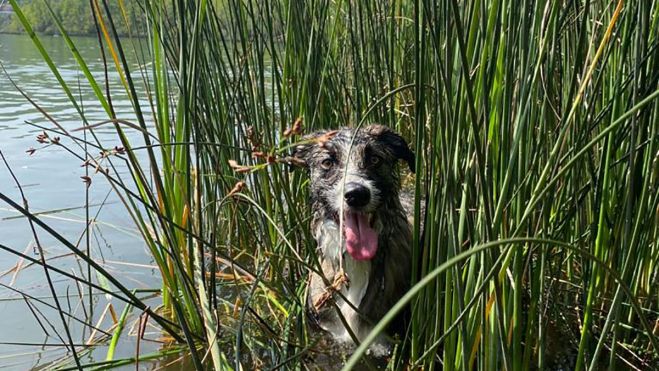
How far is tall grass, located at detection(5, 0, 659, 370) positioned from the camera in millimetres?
1720

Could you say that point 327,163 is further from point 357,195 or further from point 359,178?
point 357,195

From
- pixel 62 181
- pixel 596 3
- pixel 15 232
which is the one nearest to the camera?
pixel 596 3

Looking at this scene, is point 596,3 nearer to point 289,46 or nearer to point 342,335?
point 289,46

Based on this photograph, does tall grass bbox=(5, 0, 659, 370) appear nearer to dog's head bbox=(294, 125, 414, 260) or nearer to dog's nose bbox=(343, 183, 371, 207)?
dog's head bbox=(294, 125, 414, 260)

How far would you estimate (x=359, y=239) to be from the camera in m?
3.20

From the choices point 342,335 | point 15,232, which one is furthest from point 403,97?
point 15,232

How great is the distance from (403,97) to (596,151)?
3.17 meters

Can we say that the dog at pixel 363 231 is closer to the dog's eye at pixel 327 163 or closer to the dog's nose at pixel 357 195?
the dog's eye at pixel 327 163

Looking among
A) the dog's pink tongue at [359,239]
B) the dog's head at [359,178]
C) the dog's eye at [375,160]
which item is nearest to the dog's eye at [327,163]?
the dog's head at [359,178]

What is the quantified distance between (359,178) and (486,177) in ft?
4.26

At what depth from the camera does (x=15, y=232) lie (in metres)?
5.21

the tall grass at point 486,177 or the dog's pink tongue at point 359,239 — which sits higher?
the tall grass at point 486,177

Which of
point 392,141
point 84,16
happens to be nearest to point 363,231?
point 392,141

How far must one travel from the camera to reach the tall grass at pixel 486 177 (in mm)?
1720
